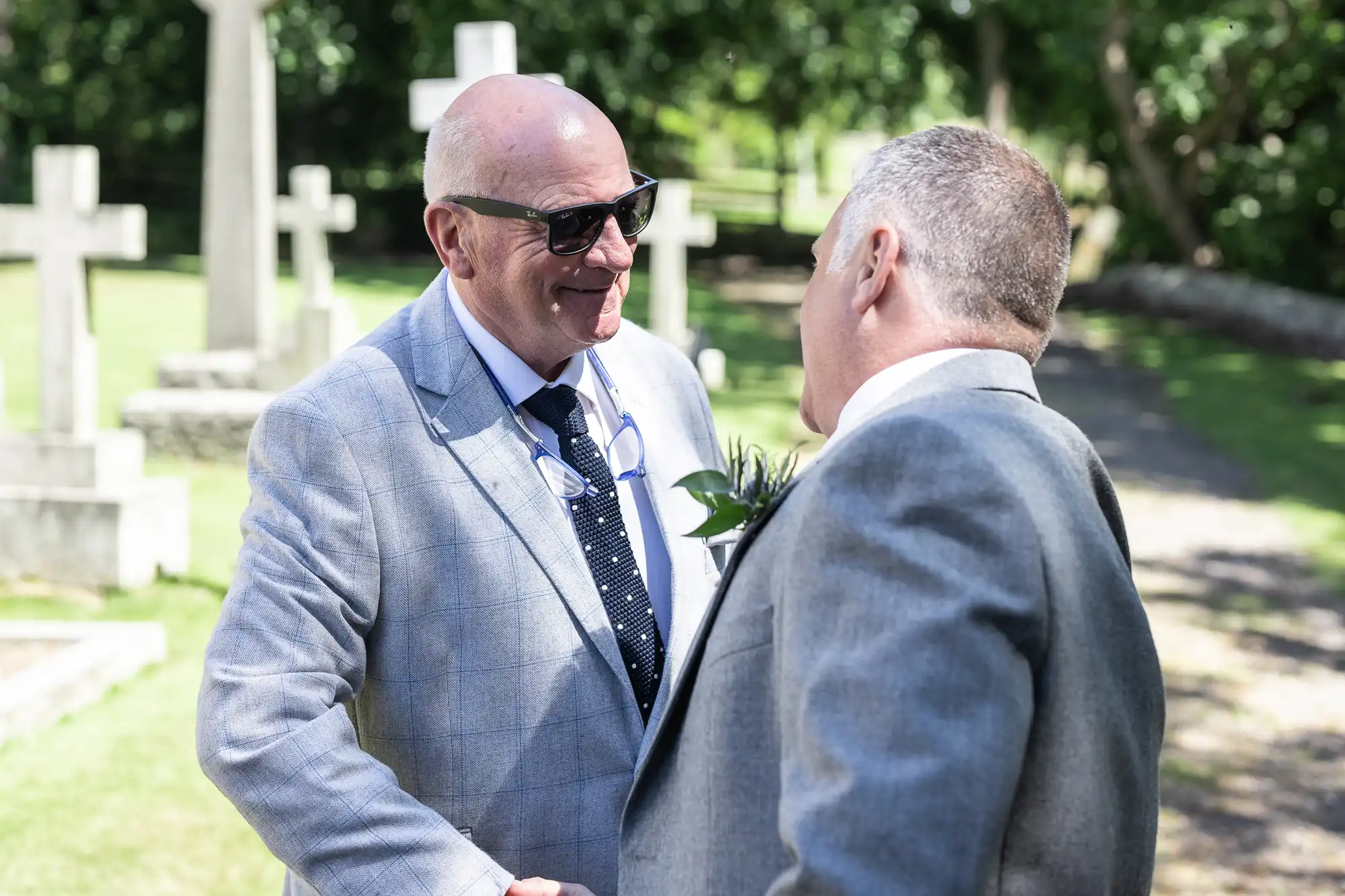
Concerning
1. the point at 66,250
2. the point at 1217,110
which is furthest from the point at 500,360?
the point at 1217,110

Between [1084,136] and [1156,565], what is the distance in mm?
21341

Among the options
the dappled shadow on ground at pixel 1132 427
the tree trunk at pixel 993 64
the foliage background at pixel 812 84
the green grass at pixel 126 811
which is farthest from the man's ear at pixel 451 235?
the tree trunk at pixel 993 64

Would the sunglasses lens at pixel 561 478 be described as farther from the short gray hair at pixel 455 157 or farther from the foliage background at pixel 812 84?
the foliage background at pixel 812 84

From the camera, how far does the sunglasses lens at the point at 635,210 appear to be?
2.47m

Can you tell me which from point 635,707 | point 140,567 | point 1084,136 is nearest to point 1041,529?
point 635,707

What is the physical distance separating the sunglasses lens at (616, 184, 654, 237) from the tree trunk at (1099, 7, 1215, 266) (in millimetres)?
21620

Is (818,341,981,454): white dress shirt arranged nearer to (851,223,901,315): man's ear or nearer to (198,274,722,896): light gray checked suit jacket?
(851,223,901,315): man's ear

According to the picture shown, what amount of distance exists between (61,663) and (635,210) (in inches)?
166

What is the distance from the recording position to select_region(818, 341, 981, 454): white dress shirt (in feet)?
5.37

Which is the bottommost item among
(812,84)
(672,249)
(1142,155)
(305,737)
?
(672,249)

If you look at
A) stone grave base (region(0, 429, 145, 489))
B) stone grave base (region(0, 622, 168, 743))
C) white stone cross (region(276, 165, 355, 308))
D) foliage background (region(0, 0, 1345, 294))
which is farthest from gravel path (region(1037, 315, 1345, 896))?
foliage background (region(0, 0, 1345, 294))

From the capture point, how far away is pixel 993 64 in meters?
25.6

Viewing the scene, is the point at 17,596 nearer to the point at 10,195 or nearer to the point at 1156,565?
the point at 1156,565

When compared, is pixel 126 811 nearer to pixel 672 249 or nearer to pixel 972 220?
pixel 972 220
